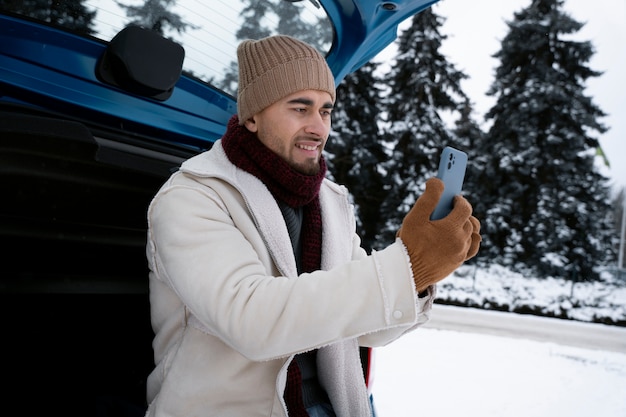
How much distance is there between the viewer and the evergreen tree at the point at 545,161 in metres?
16.4

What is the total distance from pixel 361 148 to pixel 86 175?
55.4ft

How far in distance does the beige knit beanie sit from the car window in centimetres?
25

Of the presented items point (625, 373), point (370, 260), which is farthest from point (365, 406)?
point (625, 373)

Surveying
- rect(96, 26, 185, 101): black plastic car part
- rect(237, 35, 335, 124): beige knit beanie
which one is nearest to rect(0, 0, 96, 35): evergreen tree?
rect(96, 26, 185, 101): black plastic car part

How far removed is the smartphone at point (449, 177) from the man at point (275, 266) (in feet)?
0.12

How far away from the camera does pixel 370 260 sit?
1259mm

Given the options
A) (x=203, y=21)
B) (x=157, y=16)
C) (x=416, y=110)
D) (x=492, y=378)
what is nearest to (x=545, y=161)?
(x=416, y=110)

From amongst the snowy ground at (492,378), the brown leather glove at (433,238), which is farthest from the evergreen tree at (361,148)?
the brown leather glove at (433,238)

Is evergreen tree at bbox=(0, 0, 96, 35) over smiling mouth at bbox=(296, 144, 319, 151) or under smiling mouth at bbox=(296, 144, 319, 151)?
over

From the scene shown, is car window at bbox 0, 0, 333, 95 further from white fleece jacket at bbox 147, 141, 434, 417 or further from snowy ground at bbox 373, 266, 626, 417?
snowy ground at bbox 373, 266, 626, 417

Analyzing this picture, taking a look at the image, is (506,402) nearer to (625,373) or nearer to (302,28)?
(625,373)

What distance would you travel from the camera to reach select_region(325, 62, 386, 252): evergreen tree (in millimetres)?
18000

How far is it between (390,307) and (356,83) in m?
Result: 17.7

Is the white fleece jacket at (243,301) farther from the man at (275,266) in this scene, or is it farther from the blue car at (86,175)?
the blue car at (86,175)
